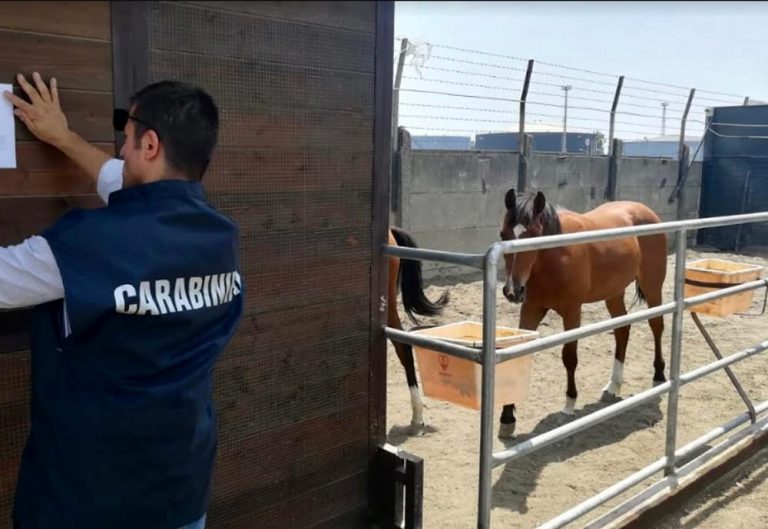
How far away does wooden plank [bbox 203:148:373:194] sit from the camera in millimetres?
2016

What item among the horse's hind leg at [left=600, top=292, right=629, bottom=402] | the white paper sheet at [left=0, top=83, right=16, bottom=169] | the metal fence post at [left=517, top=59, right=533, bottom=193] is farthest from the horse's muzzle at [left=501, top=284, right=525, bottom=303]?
the metal fence post at [left=517, top=59, right=533, bottom=193]

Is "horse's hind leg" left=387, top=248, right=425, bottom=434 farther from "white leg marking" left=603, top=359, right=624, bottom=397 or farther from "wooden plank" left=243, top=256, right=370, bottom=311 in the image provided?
"wooden plank" left=243, top=256, right=370, bottom=311

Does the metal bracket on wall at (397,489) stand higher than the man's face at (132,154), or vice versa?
the man's face at (132,154)

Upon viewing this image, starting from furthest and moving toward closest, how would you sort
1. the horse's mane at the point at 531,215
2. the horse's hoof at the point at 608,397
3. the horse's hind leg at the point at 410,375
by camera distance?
the horse's hoof at the point at 608,397, the horse's hind leg at the point at 410,375, the horse's mane at the point at 531,215

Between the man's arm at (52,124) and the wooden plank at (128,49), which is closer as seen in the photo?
the man's arm at (52,124)

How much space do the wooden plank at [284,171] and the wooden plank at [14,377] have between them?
665 mm

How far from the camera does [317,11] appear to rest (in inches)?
86.0

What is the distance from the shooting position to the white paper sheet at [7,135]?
1599 mm

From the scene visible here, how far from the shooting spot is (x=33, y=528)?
54.2 inches

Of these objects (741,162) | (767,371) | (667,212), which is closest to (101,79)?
(767,371)

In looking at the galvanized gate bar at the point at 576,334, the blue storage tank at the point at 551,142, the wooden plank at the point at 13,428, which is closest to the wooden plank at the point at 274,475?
the wooden plank at the point at 13,428

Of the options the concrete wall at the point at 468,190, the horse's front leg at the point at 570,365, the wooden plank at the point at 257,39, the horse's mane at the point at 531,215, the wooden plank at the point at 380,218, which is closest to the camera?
the wooden plank at the point at 257,39

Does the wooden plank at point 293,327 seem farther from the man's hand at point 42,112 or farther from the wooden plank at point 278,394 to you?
the man's hand at point 42,112

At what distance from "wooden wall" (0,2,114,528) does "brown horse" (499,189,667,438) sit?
2498 mm
